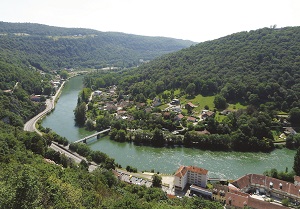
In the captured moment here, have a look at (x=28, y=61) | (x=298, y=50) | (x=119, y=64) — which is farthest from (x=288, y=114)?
(x=119, y=64)

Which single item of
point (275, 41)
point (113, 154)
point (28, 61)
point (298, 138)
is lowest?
point (113, 154)

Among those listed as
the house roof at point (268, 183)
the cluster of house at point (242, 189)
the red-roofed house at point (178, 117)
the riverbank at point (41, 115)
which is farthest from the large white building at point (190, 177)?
the riverbank at point (41, 115)

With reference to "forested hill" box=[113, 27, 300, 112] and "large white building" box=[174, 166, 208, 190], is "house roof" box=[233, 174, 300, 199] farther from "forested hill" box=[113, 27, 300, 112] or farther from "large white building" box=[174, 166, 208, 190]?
"forested hill" box=[113, 27, 300, 112]

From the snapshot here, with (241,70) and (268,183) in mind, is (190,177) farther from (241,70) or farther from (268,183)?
(241,70)

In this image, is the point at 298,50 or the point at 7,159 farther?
the point at 298,50

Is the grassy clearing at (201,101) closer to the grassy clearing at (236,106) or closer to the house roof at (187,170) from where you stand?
the grassy clearing at (236,106)

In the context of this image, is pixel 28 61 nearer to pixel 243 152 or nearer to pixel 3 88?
pixel 3 88

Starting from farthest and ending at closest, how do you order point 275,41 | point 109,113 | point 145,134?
1. point 275,41
2. point 109,113
3. point 145,134
